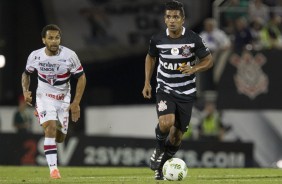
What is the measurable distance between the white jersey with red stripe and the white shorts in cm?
8

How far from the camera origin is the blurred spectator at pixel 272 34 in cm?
2373

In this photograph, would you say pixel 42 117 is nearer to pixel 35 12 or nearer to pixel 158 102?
pixel 158 102

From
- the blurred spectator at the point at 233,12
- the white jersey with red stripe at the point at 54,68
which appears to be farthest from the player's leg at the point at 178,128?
→ the blurred spectator at the point at 233,12

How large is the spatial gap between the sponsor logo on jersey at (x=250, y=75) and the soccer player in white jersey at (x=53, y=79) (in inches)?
356

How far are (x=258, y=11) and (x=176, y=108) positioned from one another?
1062cm

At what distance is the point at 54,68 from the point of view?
1484 cm

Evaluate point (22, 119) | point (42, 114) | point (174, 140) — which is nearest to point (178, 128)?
point (174, 140)

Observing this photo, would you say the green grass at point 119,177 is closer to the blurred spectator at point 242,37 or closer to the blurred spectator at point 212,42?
the blurred spectator at point 212,42

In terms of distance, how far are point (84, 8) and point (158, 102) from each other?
11608 mm

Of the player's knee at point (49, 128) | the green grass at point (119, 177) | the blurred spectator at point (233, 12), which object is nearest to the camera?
the green grass at point (119, 177)

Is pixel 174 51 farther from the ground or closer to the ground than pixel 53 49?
farther from the ground

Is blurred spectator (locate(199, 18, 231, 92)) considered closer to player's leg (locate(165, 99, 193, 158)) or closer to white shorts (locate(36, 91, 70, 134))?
white shorts (locate(36, 91, 70, 134))

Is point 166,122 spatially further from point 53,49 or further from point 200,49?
point 53,49

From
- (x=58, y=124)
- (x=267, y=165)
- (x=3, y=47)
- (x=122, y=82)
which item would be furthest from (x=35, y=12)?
(x=58, y=124)
